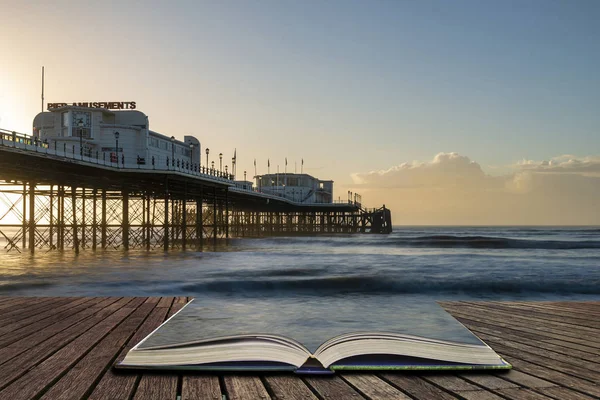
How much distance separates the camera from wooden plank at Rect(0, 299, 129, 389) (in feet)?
14.1

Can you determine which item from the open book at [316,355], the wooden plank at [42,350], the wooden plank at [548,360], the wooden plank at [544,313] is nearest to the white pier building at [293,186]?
the wooden plank at [544,313]

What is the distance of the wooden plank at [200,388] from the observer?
3688 millimetres

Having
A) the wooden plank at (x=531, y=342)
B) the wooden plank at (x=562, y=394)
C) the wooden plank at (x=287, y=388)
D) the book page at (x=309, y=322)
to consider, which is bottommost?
the book page at (x=309, y=322)

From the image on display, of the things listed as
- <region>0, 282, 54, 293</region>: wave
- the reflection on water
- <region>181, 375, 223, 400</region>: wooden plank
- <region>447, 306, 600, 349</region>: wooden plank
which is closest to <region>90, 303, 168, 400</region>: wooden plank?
<region>181, 375, 223, 400</region>: wooden plank

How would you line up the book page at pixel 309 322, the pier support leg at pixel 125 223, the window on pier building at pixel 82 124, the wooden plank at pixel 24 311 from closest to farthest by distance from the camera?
the wooden plank at pixel 24 311
the book page at pixel 309 322
the window on pier building at pixel 82 124
the pier support leg at pixel 125 223

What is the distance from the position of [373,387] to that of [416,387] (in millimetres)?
314

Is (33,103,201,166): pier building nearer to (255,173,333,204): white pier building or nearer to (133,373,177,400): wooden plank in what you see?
(133,373,177,400): wooden plank

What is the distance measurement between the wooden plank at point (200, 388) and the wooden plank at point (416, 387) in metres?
1.30

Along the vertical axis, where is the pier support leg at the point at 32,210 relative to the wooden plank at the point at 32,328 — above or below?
above

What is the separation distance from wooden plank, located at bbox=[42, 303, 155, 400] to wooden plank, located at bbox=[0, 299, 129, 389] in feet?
1.20

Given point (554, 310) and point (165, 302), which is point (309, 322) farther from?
point (554, 310)

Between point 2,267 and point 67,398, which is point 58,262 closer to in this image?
point 2,267

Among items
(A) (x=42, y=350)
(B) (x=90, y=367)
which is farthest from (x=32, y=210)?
(B) (x=90, y=367)

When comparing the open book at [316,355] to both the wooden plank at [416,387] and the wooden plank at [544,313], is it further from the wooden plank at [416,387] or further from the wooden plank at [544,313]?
the wooden plank at [544,313]
